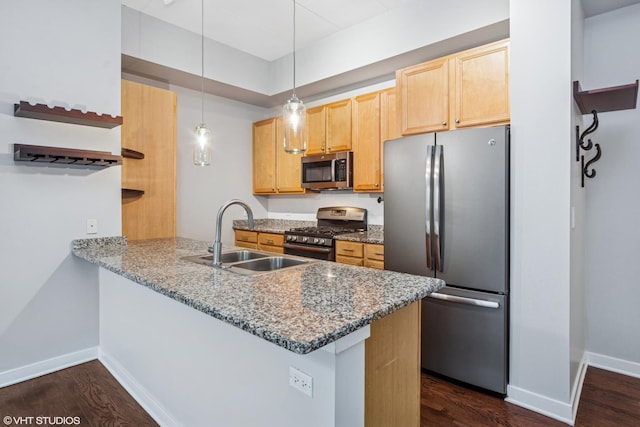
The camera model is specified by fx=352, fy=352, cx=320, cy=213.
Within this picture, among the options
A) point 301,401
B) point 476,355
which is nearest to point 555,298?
point 476,355

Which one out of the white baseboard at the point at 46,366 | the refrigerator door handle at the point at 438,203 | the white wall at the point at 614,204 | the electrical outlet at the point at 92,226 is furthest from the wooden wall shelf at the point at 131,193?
the white wall at the point at 614,204

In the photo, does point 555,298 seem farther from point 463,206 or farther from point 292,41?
point 292,41

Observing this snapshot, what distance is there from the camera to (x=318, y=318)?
1.08 meters

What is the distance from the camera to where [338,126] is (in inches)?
151

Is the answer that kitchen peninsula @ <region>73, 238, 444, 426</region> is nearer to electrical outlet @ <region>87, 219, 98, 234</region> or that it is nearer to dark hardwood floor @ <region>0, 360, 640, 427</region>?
dark hardwood floor @ <region>0, 360, 640, 427</region>

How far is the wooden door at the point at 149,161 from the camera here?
10.2 feet

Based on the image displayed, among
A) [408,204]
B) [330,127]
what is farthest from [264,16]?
[408,204]

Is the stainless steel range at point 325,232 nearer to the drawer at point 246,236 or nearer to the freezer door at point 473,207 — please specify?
the drawer at point 246,236

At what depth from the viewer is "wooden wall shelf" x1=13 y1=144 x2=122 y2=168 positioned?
2.23m

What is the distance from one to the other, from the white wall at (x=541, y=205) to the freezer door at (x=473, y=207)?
0.09m

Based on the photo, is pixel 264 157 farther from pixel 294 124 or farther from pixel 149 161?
pixel 294 124

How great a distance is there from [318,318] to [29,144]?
247 centimetres

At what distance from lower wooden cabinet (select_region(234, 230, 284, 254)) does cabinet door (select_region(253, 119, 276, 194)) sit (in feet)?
2.13

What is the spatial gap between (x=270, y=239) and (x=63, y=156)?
7.15 feet
